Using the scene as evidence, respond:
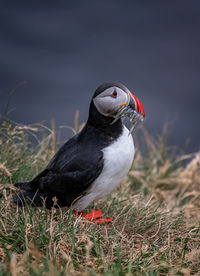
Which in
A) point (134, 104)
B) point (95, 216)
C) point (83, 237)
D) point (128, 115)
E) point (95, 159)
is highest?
point (134, 104)

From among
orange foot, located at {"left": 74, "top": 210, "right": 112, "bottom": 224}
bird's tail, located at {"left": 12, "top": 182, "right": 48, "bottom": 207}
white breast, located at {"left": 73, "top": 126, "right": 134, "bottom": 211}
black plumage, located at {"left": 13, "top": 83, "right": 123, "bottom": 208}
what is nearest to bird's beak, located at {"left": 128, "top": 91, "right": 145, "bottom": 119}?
black plumage, located at {"left": 13, "top": 83, "right": 123, "bottom": 208}

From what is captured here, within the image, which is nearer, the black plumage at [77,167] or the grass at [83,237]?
the grass at [83,237]

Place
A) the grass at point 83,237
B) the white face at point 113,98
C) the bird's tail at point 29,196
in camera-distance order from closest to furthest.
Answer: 1. the grass at point 83,237
2. the white face at point 113,98
3. the bird's tail at point 29,196

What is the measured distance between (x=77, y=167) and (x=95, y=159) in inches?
7.2

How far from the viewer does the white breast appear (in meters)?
3.36

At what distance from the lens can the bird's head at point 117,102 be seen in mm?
3262

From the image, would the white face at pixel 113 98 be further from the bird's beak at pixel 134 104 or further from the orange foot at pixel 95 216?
the orange foot at pixel 95 216

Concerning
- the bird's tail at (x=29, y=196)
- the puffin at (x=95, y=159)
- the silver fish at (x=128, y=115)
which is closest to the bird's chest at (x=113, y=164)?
the puffin at (x=95, y=159)

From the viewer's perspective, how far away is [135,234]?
3.31 m

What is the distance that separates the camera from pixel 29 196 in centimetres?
353

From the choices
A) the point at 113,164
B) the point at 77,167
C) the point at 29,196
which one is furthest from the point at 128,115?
the point at 29,196

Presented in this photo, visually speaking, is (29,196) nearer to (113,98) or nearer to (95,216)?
(95,216)

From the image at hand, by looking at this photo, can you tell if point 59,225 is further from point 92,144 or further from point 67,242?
point 92,144

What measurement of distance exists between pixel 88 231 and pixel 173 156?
12.6 feet
